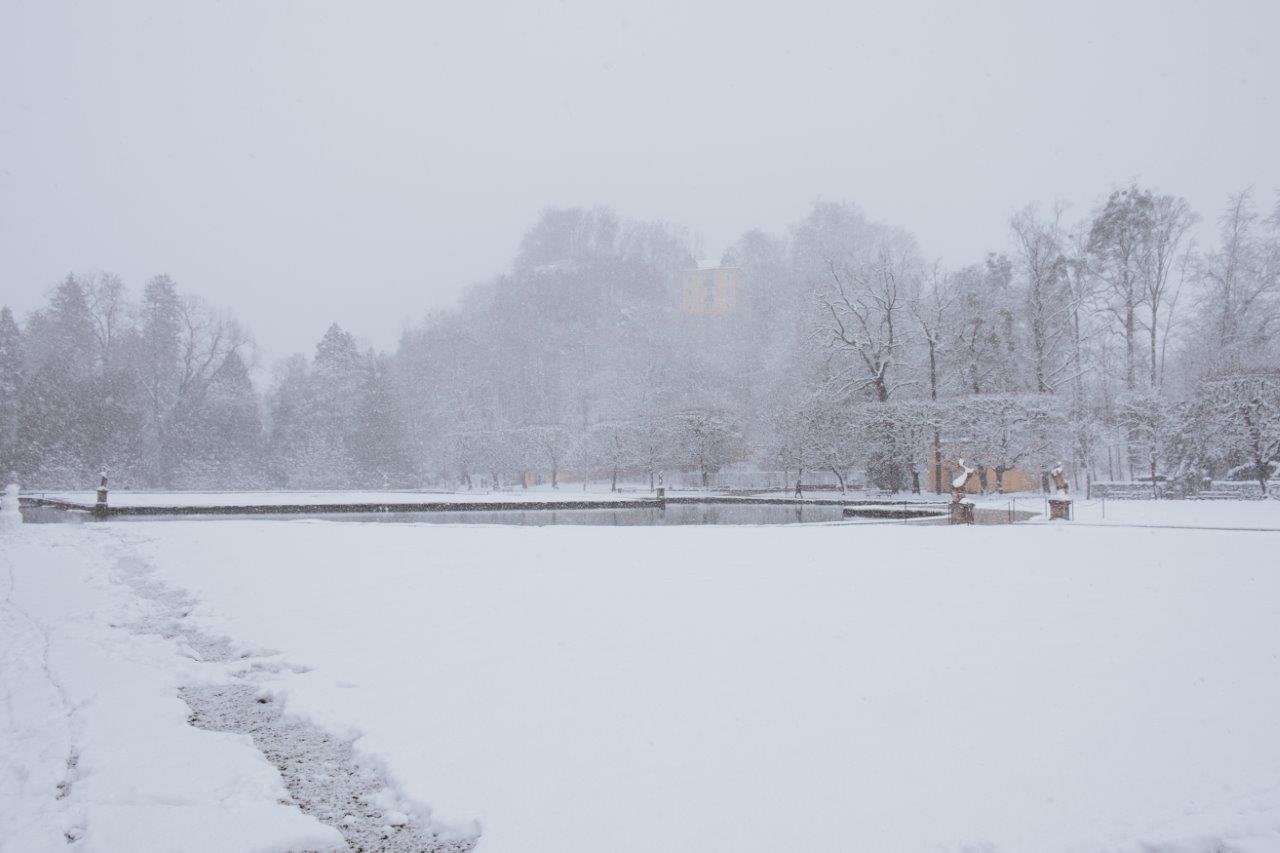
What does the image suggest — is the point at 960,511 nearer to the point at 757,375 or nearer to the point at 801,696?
the point at 801,696

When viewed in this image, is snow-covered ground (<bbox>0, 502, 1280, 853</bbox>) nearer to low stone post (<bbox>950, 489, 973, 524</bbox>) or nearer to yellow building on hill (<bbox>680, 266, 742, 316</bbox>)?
low stone post (<bbox>950, 489, 973, 524</bbox>)

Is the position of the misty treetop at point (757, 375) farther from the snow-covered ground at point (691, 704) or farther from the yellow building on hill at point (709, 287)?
the snow-covered ground at point (691, 704)

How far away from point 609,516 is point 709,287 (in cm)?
5054

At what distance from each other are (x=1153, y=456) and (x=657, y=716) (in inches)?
1076

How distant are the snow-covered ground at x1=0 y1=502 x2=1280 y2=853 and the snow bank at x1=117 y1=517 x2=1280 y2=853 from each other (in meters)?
0.02

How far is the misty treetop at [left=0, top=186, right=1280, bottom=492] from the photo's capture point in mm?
27875

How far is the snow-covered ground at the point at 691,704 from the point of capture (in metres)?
2.97

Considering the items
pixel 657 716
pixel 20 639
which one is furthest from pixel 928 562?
pixel 20 639

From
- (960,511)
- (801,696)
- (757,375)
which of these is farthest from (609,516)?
(757,375)

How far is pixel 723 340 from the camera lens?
1972 inches

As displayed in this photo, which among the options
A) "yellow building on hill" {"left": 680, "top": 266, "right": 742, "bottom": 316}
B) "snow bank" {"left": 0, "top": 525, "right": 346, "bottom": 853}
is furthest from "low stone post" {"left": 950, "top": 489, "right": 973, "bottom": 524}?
"yellow building on hill" {"left": 680, "top": 266, "right": 742, "bottom": 316}

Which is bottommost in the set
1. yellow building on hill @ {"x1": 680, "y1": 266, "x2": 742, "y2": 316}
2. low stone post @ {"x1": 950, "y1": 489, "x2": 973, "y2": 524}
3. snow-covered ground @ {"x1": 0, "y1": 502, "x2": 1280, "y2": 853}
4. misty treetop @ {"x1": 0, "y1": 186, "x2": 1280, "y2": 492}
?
snow-covered ground @ {"x1": 0, "y1": 502, "x2": 1280, "y2": 853}

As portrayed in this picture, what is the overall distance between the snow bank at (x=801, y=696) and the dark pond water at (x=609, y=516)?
10878 mm

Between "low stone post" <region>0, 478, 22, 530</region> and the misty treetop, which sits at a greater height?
the misty treetop
